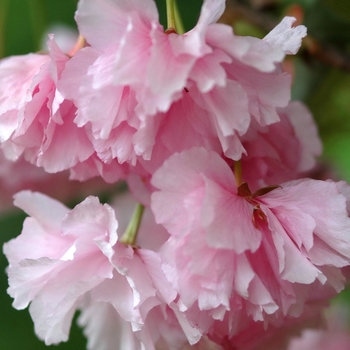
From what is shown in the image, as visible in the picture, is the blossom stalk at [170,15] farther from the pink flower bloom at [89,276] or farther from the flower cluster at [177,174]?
the pink flower bloom at [89,276]

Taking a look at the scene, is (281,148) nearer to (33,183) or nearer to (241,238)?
(241,238)

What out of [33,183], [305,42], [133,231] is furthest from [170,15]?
[33,183]

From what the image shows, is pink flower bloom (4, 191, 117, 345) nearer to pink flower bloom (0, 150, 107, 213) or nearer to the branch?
pink flower bloom (0, 150, 107, 213)

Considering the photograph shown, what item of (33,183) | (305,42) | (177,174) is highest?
(177,174)

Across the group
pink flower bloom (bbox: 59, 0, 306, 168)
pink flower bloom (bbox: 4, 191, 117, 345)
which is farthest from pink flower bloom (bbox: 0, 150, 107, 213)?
pink flower bloom (bbox: 59, 0, 306, 168)

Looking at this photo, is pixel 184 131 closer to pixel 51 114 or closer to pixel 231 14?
pixel 51 114

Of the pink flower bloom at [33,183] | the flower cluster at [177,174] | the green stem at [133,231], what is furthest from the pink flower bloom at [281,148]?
the pink flower bloom at [33,183]
